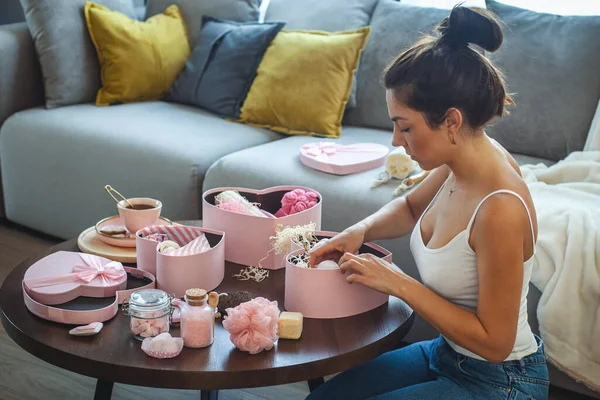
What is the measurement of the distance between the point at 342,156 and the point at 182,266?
3.77 ft

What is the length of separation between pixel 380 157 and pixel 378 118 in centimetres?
49

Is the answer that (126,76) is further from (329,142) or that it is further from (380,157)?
(380,157)

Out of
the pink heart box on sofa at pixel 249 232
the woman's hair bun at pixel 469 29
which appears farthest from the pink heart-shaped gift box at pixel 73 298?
the woman's hair bun at pixel 469 29

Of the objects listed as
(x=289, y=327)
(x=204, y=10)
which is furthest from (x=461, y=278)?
(x=204, y=10)

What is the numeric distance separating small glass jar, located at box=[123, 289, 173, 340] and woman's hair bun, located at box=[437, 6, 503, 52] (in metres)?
0.71

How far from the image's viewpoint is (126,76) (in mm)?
3107

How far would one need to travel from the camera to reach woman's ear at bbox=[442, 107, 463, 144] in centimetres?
132

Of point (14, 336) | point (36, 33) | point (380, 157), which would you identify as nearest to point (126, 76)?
point (36, 33)

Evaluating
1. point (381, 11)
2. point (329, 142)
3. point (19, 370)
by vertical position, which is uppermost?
point (381, 11)

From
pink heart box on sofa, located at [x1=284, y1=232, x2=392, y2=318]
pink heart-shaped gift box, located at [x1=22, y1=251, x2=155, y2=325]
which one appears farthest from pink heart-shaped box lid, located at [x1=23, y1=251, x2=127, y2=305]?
pink heart box on sofa, located at [x1=284, y1=232, x2=392, y2=318]

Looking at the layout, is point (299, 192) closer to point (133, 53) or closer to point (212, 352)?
point (212, 352)

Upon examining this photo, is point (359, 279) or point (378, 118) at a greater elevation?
point (359, 279)

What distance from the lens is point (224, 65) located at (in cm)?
306

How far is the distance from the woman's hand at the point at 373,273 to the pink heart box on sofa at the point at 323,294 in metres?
0.03
